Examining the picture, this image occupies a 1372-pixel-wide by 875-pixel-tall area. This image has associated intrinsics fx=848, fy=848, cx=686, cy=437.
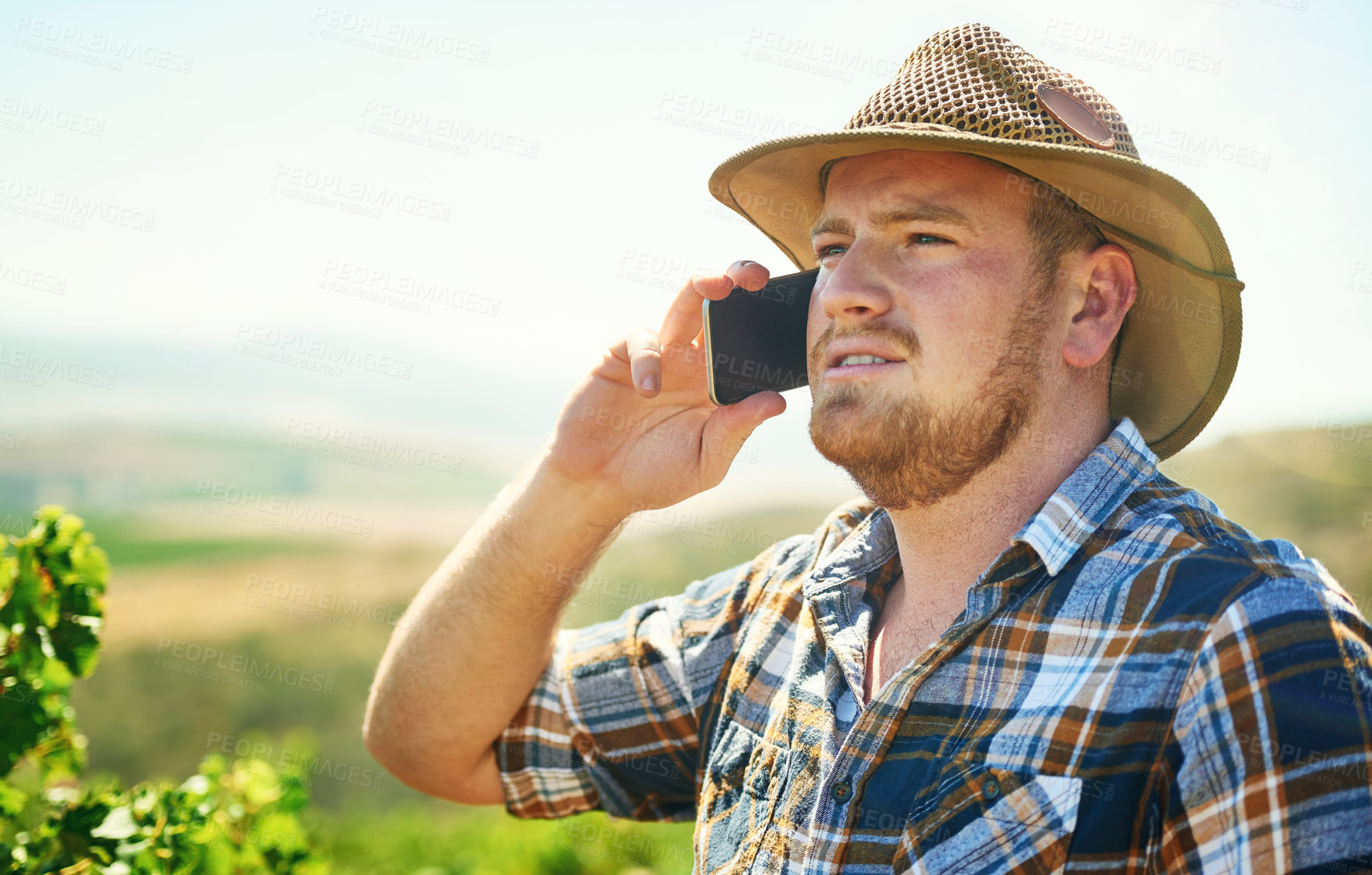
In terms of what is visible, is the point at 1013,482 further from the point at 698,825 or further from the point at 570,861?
the point at 570,861

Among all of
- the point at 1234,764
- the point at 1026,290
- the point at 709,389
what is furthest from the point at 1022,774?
the point at 709,389

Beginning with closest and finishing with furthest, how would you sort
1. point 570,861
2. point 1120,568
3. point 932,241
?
point 1120,568 → point 932,241 → point 570,861

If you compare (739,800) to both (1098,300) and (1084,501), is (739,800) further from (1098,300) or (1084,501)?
(1098,300)

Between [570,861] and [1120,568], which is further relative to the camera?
[570,861]

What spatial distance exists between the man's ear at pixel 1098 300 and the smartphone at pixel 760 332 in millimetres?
697

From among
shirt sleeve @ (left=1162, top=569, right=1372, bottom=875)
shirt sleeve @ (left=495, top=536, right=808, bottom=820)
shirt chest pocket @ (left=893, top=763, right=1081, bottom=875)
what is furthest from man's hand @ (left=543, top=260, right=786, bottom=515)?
shirt sleeve @ (left=1162, top=569, right=1372, bottom=875)

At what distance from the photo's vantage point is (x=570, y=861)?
4.91 meters

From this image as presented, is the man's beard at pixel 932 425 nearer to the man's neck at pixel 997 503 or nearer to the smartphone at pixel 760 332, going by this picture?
the man's neck at pixel 997 503

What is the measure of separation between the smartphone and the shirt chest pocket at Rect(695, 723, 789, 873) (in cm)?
98

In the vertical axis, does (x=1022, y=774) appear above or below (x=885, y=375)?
below

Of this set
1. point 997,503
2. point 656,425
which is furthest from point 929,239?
point 656,425

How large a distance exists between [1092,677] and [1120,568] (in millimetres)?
260

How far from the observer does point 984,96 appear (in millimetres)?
2084

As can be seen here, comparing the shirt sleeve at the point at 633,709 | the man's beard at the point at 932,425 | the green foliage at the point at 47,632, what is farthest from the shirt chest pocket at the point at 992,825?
the green foliage at the point at 47,632
